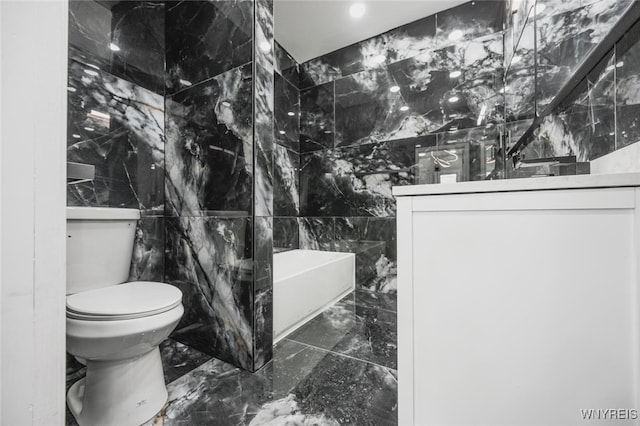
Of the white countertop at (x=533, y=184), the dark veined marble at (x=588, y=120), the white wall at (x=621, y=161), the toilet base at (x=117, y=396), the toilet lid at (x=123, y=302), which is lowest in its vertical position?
the toilet base at (x=117, y=396)

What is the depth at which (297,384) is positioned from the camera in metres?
1.13

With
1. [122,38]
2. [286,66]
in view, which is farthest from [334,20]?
[122,38]

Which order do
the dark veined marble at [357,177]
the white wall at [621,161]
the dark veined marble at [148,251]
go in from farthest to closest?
the dark veined marble at [357,177], the dark veined marble at [148,251], the white wall at [621,161]

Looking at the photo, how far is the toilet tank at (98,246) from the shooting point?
1.13 m

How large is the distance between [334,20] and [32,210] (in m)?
2.57

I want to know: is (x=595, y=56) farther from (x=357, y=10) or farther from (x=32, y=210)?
(x=357, y=10)

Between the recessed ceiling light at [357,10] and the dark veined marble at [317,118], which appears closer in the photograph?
the recessed ceiling light at [357,10]

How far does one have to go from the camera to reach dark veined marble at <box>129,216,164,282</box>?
1.51 metres

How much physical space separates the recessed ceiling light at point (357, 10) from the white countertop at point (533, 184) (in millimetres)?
2175

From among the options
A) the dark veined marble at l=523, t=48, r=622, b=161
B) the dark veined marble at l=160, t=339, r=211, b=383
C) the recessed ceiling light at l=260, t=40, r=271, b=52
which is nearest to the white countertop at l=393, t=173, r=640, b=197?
the dark veined marble at l=523, t=48, r=622, b=161

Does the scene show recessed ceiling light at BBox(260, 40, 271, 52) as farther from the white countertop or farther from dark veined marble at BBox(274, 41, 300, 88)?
dark veined marble at BBox(274, 41, 300, 88)

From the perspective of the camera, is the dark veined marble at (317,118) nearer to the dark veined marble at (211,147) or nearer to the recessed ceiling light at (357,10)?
the recessed ceiling light at (357,10)

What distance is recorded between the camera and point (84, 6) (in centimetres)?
133

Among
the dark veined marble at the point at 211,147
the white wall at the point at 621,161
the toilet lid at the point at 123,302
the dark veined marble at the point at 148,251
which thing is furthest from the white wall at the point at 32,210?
the white wall at the point at 621,161
